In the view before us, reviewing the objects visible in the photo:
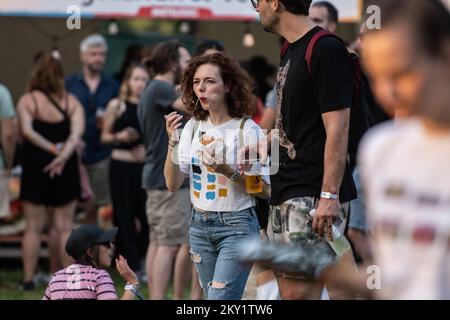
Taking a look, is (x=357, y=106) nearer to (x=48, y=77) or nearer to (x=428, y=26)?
(x=428, y=26)

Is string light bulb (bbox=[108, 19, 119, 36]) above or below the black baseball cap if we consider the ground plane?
above

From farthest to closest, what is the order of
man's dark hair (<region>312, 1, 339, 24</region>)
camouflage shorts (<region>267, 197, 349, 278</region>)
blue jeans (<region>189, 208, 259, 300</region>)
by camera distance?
1. man's dark hair (<region>312, 1, 339, 24</region>)
2. blue jeans (<region>189, 208, 259, 300</region>)
3. camouflage shorts (<region>267, 197, 349, 278</region>)

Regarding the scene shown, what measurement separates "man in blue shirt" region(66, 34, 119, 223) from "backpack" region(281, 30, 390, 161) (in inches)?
129

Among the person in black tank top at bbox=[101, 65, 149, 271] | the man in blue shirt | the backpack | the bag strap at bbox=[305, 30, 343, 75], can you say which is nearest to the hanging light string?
the man in blue shirt

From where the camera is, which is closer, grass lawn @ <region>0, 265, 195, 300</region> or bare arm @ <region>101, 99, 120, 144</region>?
grass lawn @ <region>0, 265, 195, 300</region>

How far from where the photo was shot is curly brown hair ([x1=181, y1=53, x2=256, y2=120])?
548 centimetres

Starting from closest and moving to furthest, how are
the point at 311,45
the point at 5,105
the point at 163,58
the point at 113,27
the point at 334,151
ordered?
1. the point at 334,151
2. the point at 311,45
3. the point at 163,58
4. the point at 5,105
5. the point at 113,27

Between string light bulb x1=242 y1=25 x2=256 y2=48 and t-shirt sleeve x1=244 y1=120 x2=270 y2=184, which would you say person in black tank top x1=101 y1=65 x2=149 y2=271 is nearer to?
string light bulb x1=242 y1=25 x2=256 y2=48

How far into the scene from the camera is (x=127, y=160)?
879cm

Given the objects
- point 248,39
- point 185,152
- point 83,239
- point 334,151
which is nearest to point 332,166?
point 334,151

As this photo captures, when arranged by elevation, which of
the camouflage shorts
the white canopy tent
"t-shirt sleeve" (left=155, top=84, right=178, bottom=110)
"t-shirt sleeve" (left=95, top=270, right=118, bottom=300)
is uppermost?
the white canopy tent

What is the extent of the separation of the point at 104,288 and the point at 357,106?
1638mm

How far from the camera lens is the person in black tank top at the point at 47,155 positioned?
28.8 feet
